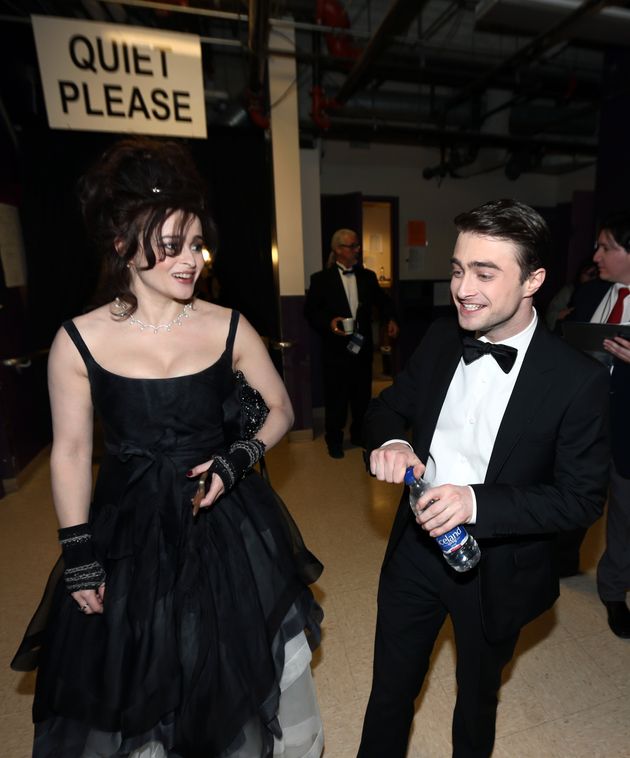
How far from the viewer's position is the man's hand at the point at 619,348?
6.39 ft

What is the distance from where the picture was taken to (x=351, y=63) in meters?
4.27

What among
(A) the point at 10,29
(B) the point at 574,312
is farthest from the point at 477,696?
(A) the point at 10,29

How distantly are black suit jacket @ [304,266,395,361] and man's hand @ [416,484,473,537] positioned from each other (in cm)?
316

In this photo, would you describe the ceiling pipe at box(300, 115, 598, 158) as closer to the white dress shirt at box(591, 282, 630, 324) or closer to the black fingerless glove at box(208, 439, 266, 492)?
the white dress shirt at box(591, 282, 630, 324)

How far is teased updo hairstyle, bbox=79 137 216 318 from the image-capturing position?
1.15 metres

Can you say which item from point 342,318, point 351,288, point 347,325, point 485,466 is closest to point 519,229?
point 485,466

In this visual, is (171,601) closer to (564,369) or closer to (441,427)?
(441,427)

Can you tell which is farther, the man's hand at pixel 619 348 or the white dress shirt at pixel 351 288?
the white dress shirt at pixel 351 288

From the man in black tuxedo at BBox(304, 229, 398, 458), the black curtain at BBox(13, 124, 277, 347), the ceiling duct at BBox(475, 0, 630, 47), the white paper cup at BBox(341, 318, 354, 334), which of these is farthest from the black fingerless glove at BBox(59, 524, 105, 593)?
the ceiling duct at BBox(475, 0, 630, 47)

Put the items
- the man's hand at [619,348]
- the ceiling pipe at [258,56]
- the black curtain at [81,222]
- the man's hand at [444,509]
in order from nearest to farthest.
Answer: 1. the man's hand at [444,509]
2. the man's hand at [619,348]
3. the ceiling pipe at [258,56]
4. the black curtain at [81,222]

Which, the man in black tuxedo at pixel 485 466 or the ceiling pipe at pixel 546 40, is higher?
the ceiling pipe at pixel 546 40

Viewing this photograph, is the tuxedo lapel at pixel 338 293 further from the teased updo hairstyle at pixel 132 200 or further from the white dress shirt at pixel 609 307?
the teased updo hairstyle at pixel 132 200

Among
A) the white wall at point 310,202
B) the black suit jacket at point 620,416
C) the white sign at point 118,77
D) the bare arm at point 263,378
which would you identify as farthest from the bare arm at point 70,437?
the white wall at point 310,202

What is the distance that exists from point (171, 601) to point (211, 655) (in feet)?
0.58
